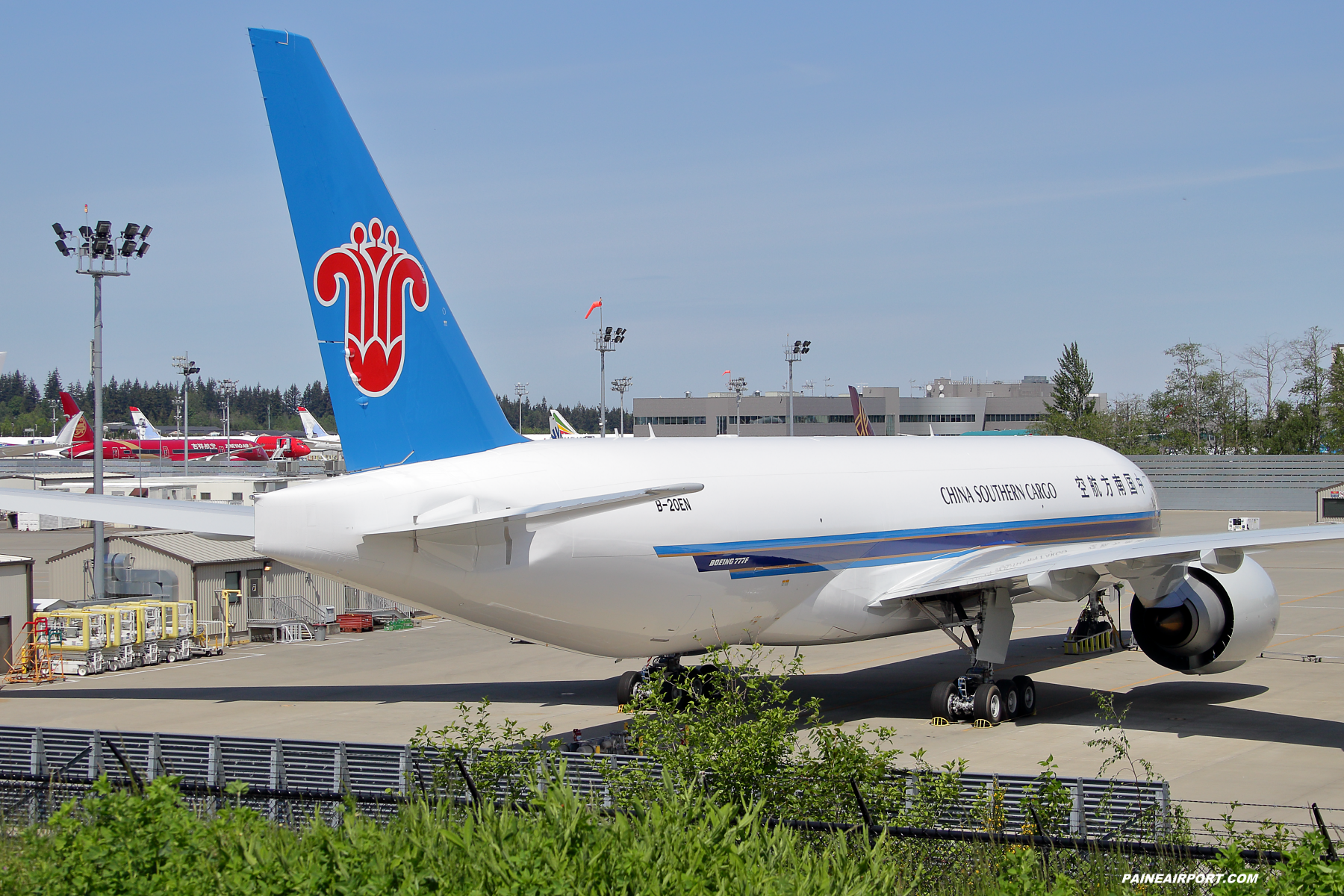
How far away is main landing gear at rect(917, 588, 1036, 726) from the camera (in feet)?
65.5

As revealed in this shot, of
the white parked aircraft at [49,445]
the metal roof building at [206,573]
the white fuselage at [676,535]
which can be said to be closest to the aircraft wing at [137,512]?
the white fuselage at [676,535]

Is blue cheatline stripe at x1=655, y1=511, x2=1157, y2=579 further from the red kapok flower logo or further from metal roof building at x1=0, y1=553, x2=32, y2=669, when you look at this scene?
metal roof building at x1=0, y1=553, x2=32, y2=669

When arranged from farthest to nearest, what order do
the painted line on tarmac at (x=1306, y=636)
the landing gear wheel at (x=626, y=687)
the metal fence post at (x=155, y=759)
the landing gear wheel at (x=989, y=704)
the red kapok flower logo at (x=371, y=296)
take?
the painted line on tarmac at (x=1306, y=636) → the landing gear wheel at (x=626, y=687) → the landing gear wheel at (x=989, y=704) → the red kapok flower logo at (x=371, y=296) → the metal fence post at (x=155, y=759)

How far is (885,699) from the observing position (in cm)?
2238

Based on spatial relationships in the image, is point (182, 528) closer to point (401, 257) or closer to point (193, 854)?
point (401, 257)

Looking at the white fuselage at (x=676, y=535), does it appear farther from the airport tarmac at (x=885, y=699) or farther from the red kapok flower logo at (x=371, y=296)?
the airport tarmac at (x=885, y=699)

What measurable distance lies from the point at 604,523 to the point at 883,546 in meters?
5.93

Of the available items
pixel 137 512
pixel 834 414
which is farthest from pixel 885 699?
pixel 834 414

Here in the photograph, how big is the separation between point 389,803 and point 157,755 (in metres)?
4.65

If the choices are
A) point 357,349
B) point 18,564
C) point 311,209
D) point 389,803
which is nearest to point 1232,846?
point 389,803

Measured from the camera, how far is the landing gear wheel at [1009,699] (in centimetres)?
2014

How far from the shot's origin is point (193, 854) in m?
9.23

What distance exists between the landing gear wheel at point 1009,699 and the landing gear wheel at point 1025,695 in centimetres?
6

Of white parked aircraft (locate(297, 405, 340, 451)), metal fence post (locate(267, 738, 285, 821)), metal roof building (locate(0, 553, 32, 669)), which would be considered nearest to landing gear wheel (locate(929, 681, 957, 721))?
metal fence post (locate(267, 738, 285, 821))
